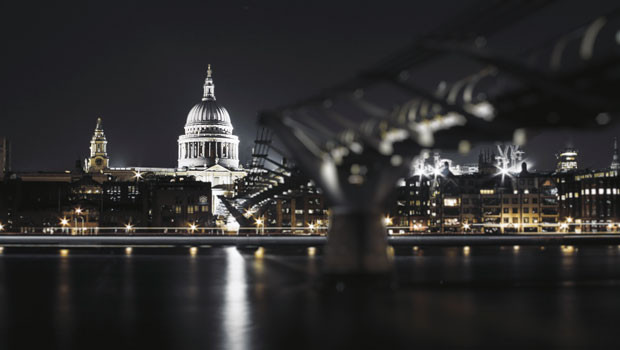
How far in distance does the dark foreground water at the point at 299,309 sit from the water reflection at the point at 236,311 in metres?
0.07

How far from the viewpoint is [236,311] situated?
44.4 meters

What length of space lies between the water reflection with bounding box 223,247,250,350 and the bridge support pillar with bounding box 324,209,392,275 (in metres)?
5.61

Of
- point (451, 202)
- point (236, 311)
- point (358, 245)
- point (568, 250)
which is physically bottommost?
point (236, 311)

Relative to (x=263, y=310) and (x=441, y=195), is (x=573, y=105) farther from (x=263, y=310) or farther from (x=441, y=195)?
(x=441, y=195)

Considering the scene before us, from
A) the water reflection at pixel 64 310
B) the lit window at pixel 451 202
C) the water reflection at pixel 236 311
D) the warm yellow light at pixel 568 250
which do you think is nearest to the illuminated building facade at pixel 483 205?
the lit window at pixel 451 202

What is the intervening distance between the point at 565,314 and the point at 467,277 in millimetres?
22929

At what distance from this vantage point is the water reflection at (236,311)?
3509 centimetres

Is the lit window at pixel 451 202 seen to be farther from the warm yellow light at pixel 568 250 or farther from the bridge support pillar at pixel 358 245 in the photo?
the bridge support pillar at pixel 358 245

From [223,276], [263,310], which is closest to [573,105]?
[263,310]

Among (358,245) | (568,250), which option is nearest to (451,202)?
(568,250)

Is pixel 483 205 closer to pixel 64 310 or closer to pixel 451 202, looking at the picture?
pixel 451 202

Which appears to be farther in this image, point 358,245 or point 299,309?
point 358,245

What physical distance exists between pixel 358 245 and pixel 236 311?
31.7ft

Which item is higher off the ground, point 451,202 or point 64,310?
point 451,202
